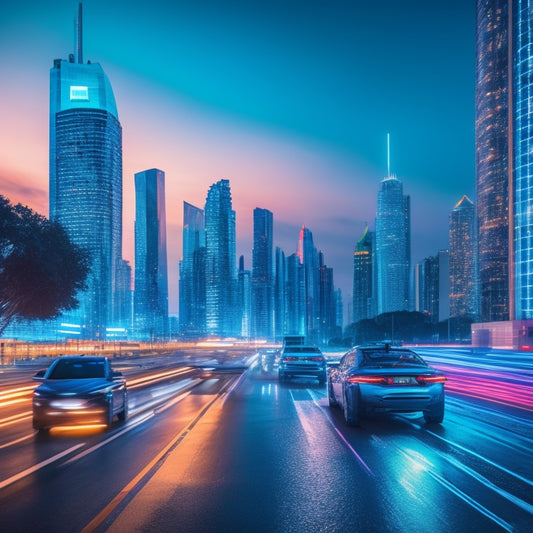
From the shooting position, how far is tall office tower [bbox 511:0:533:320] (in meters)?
83.4

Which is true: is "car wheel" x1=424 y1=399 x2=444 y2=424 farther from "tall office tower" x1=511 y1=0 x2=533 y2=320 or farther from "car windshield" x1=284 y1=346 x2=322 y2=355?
"tall office tower" x1=511 y1=0 x2=533 y2=320

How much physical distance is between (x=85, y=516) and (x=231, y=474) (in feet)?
7.63

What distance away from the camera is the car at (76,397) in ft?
36.9

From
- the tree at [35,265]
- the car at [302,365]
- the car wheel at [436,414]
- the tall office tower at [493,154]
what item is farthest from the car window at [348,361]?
the tall office tower at [493,154]

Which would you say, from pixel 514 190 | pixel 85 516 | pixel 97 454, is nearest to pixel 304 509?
pixel 85 516

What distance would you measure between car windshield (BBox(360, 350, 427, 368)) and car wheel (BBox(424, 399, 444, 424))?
98 centimetres

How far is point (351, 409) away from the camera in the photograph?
11.3 metres

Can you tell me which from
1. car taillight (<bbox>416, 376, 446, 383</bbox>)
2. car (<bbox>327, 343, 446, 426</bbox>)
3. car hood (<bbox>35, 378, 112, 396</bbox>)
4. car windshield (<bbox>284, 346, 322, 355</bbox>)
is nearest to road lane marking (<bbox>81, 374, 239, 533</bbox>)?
car hood (<bbox>35, 378, 112, 396</bbox>)

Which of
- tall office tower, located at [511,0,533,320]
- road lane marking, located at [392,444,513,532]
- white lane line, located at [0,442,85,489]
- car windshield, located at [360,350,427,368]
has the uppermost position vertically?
tall office tower, located at [511,0,533,320]

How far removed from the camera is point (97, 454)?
361 inches

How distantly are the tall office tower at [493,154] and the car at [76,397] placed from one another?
416ft

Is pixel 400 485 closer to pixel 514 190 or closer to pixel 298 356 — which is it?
pixel 298 356

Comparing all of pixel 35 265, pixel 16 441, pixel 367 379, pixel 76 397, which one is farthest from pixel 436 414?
pixel 35 265

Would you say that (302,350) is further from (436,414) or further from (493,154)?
(493,154)
